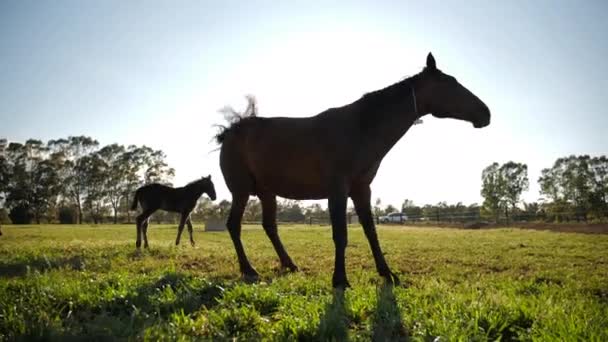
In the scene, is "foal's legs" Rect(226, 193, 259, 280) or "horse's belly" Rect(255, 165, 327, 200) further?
"foal's legs" Rect(226, 193, 259, 280)

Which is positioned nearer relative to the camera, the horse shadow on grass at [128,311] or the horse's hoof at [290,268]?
the horse shadow on grass at [128,311]

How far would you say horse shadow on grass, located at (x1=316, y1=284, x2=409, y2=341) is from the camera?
2.47m

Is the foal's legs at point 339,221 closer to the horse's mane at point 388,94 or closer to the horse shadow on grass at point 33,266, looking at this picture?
the horse's mane at point 388,94

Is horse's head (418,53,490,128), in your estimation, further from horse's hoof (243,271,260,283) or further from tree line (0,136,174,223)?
tree line (0,136,174,223)

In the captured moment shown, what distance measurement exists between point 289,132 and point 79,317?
3.33 meters

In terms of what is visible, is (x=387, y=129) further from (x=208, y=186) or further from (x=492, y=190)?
(x=492, y=190)

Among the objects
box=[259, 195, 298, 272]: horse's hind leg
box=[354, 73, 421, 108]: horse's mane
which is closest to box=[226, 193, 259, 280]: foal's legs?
box=[259, 195, 298, 272]: horse's hind leg

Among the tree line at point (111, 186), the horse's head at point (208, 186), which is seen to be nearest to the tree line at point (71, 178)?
the tree line at point (111, 186)

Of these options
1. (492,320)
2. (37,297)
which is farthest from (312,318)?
(37,297)

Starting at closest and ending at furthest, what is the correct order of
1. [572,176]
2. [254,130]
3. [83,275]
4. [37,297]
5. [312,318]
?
[312,318] < [37,297] < [83,275] < [254,130] < [572,176]

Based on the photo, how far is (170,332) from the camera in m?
Result: 2.40

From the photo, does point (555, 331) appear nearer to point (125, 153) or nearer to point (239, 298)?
point (239, 298)

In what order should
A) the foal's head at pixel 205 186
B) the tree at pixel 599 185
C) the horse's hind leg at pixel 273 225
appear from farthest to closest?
the tree at pixel 599 185 < the foal's head at pixel 205 186 < the horse's hind leg at pixel 273 225

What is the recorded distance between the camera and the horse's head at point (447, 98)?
16.4 feet
